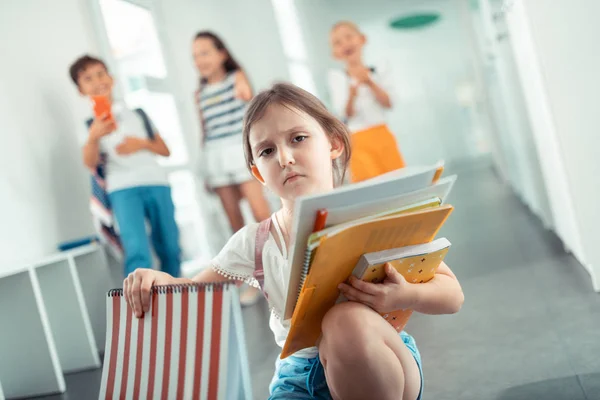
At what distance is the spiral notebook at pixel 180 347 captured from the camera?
90cm

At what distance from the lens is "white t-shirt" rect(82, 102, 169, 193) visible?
2.73 metres

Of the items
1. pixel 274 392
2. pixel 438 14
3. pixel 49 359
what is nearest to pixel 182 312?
pixel 274 392

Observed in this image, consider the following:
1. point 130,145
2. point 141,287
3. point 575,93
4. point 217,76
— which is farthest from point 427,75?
point 141,287

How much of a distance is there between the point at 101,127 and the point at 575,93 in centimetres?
185

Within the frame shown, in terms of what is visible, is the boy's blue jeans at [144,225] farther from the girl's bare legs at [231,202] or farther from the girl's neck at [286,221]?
the girl's neck at [286,221]

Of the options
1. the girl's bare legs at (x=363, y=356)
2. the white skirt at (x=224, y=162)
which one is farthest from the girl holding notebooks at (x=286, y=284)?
the white skirt at (x=224, y=162)

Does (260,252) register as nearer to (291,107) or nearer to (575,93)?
(291,107)

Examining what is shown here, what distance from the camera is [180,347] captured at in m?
0.94

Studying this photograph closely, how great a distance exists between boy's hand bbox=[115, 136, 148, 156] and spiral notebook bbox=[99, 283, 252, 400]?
1.82 meters

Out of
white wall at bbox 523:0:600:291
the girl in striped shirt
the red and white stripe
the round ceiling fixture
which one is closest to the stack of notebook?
the red and white stripe

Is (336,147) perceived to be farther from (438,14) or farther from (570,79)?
(438,14)

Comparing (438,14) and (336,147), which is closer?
(336,147)

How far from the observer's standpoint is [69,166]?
2980 millimetres

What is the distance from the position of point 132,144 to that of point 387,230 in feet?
7.06
